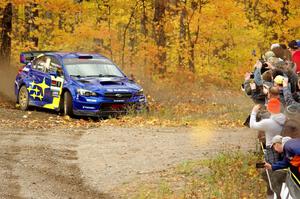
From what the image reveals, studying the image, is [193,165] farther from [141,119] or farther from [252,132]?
[141,119]

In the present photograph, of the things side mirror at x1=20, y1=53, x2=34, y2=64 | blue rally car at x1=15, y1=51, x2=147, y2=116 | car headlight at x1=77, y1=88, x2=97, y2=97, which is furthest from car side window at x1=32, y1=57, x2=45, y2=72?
car headlight at x1=77, y1=88, x2=97, y2=97

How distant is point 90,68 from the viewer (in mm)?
17984

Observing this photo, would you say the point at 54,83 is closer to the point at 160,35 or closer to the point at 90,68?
the point at 90,68

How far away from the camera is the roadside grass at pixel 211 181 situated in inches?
345

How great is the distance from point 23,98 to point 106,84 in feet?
10.4

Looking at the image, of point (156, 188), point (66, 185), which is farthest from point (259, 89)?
point (66, 185)

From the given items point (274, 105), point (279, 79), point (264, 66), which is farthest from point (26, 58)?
point (274, 105)

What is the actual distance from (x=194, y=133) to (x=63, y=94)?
15.8ft

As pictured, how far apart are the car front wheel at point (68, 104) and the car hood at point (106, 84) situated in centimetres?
47

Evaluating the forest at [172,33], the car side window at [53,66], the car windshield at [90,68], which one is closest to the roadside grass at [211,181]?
the car windshield at [90,68]

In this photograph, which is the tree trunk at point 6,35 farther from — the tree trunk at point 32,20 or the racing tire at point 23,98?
the racing tire at point 23,98

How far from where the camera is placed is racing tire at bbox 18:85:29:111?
60.7 feet

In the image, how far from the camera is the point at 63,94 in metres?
17.2

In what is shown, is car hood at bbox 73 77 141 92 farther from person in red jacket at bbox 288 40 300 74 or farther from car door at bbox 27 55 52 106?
person in red jacket at bbox 288 40 300 74
